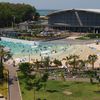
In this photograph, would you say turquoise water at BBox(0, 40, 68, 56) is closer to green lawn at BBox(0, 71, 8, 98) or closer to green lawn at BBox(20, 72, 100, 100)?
green lawn at BBox(20, 72, 100, 100)

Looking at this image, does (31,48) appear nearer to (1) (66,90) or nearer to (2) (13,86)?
(2) (13,86)

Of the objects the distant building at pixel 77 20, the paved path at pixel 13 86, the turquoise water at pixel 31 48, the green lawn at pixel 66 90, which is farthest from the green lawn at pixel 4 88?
the distant building at pixel 77 20

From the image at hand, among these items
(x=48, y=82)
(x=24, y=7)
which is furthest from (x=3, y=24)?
(x=48, y=82)

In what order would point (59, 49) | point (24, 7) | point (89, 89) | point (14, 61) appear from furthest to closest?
point (24, 7) < point (59, 49) < point (14, 61) < point (89, 89)

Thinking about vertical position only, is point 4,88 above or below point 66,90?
above

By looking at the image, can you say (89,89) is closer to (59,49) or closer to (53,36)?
(59,49)

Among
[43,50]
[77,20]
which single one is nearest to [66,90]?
[43,50]

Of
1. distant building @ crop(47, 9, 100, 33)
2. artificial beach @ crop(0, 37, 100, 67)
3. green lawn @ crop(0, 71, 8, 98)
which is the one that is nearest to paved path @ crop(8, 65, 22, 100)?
green lawn @ crop(0, 71, 8, 98)
